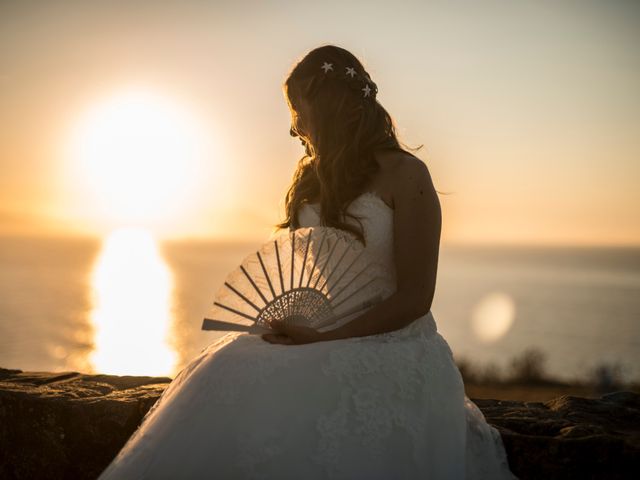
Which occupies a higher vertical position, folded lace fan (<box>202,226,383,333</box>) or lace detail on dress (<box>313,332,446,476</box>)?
folded lace fan (<box>202,226,383,333</box>)

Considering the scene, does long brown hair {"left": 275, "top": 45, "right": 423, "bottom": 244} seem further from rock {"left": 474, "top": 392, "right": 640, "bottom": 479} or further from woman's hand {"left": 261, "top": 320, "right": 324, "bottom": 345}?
rock {"left": 474, "top": 392, "right": 640, "bottom": 479}

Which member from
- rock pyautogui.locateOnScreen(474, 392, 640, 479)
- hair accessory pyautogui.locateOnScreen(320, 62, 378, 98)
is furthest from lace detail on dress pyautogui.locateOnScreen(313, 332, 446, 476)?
hair accessory pyautogui.locateOnScreen(320, 62, 378, 98)

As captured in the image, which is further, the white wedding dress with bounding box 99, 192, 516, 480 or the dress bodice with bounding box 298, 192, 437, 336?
the dress bodice with bounding box 298, 192, 437, 336

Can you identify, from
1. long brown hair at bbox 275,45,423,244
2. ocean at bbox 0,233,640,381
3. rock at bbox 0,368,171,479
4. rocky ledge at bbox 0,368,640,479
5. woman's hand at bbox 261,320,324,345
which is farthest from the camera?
ocean at bbox 0,233,640,381

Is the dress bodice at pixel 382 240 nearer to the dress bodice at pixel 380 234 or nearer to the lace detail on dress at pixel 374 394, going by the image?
the dress bodice at pixel 380 234

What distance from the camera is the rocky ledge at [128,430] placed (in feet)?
9.13

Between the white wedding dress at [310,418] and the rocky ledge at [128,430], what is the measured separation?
1.21 feet

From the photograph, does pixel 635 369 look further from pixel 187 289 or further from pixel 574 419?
pixel 187 289

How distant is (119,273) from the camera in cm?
12312

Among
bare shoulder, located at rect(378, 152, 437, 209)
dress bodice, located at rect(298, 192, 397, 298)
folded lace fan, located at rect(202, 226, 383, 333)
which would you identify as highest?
bare shoulder, located at rect(378, 152, 437, 209)

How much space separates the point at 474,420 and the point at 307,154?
187 centimetres

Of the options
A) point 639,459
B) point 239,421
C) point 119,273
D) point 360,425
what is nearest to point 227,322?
point 239,421

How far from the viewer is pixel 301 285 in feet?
9.00

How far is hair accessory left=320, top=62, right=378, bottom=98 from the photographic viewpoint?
3145 millimetres
